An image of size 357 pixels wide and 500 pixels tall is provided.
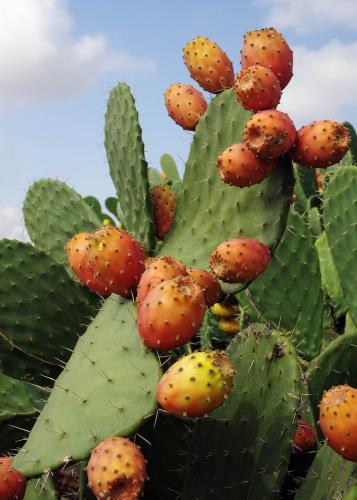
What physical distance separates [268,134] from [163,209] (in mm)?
Result: 597

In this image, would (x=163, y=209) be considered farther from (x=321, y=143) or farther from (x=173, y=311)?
(x=173, y=311)

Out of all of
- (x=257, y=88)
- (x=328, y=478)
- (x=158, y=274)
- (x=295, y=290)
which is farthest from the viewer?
(x=295, y=290)

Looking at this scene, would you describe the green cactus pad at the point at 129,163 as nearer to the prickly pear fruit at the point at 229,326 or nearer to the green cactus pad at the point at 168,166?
the prickly pear fruit at the point at 229,326

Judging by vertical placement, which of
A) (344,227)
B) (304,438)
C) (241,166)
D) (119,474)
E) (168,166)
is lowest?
(304,438)

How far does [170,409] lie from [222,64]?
109 cm

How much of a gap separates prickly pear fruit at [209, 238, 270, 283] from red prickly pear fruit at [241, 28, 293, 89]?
50 centimetres

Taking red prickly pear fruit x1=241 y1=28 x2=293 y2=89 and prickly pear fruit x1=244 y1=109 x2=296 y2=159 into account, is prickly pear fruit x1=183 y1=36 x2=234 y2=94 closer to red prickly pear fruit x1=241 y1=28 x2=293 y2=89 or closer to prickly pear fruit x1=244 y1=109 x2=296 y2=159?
red prickly pear fruit x1=241 y1=28 x2=293 y2=89

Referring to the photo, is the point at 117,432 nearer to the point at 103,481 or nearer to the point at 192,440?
the point at 103,481

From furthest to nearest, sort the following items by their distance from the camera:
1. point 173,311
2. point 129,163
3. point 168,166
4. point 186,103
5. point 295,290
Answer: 1. point 168,166
2. point 295,290
3. point 129,163
4. point 186,103
5. point 173,311

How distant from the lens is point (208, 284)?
168cm

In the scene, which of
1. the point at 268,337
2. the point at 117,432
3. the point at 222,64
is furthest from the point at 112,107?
the point at 117,432

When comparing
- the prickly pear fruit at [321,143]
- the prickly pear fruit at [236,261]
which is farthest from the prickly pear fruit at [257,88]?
the prickly pear fruit at [236,261]

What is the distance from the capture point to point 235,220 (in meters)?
1.95

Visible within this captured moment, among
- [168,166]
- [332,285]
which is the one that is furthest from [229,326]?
[168,166]
